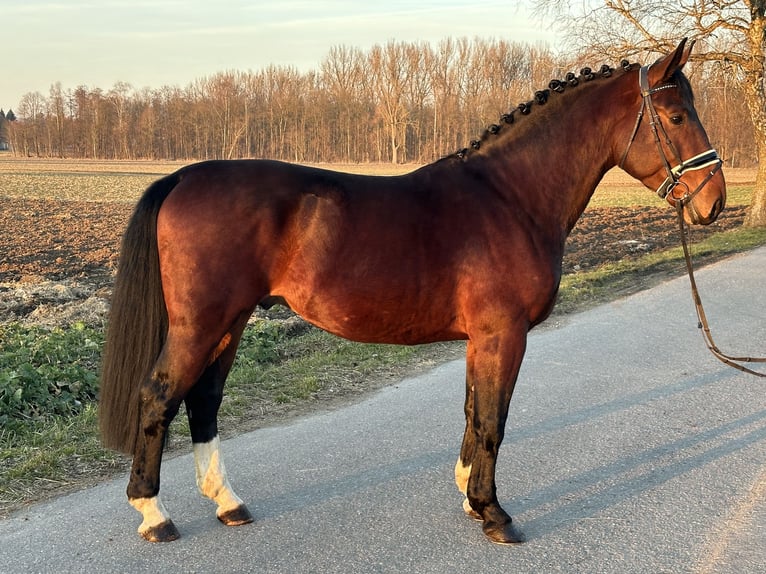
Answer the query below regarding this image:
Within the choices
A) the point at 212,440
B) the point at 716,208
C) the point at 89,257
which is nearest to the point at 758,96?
the point at 716,208

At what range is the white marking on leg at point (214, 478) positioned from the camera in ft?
10.6

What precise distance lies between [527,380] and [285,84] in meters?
84.6

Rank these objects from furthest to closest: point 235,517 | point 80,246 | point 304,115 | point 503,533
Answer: point 304,115, point 80,246, point 235,517, point 503,533

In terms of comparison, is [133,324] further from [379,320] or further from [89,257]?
[89,257]

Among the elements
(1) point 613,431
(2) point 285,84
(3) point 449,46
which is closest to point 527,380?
(1) point 613,431

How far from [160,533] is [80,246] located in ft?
37.3

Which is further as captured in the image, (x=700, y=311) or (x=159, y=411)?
(x=700, y=311)

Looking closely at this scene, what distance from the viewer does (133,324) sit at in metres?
3.15

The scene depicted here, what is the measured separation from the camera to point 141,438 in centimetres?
308

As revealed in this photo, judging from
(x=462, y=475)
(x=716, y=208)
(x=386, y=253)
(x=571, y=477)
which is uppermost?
(x=716, y=208)

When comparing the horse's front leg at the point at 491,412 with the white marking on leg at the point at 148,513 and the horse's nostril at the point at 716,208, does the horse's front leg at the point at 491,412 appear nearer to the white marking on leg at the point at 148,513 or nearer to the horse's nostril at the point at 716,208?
the horse's nostril at the point at 716,208

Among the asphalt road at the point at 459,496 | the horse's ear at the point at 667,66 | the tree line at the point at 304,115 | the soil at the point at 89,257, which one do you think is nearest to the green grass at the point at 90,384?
the soil at the point at 89,257

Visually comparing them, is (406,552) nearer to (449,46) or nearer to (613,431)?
(613,431)

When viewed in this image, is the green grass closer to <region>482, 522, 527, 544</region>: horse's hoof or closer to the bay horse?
the bay horse
